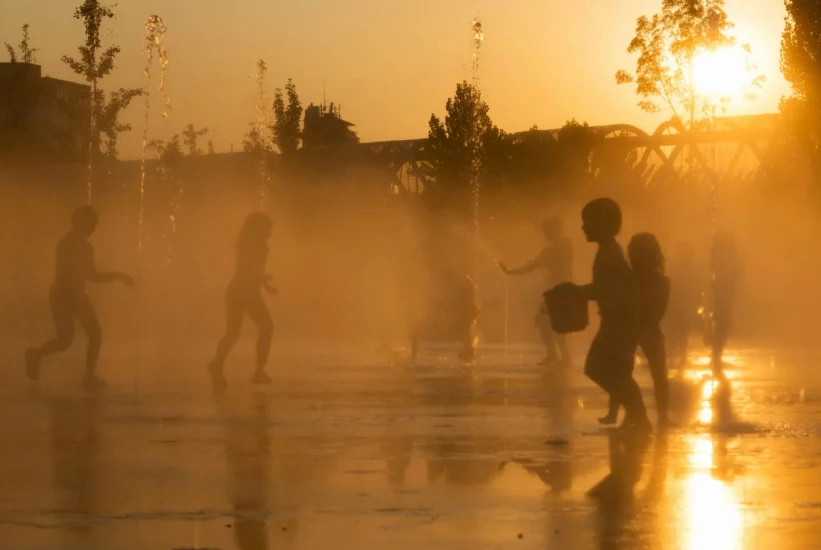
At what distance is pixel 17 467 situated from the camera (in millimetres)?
9109

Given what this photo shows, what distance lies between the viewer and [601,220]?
11914 mm

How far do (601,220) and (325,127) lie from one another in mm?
129458

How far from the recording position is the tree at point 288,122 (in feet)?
306

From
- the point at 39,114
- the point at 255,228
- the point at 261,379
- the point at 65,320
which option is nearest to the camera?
the point at 65,320

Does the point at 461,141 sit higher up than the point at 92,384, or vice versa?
the point at 461,141

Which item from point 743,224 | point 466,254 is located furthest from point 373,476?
point 743,224

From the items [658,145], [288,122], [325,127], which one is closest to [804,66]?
[658,145]

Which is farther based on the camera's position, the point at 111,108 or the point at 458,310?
the point at 111,108

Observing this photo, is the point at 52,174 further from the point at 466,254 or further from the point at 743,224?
the point at 466,254

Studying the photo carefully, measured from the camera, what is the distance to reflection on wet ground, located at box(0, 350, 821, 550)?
6770mm

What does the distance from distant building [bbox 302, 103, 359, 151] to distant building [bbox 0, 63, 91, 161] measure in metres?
21.0

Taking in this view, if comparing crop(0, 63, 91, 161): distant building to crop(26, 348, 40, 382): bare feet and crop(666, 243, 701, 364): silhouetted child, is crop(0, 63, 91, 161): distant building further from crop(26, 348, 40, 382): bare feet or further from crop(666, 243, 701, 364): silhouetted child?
crop(26, 348, 40, 382): bare feet

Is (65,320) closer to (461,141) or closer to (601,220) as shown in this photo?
(601,220)

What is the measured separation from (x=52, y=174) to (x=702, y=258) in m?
28.2
